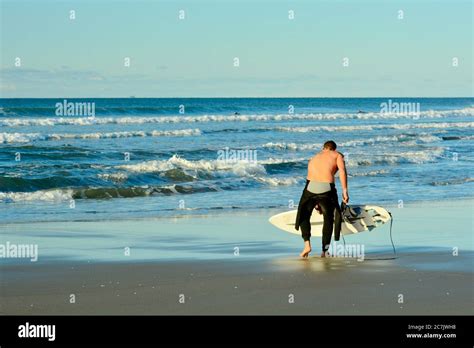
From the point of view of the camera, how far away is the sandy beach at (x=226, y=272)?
9.10 m

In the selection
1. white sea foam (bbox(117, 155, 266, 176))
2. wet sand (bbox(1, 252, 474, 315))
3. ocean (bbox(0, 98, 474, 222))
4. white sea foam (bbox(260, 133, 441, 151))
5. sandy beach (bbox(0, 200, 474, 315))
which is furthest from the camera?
white sea foam (bbox(260, 133, 441, 151))

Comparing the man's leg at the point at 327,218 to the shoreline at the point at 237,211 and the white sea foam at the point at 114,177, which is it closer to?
the shoreline at the point at 237,211

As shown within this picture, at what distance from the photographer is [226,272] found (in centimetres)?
1089

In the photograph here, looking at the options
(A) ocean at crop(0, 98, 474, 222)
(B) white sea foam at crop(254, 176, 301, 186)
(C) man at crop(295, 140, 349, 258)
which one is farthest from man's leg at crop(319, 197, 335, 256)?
(B) white sea foam at crop(254, 176, 301, 186)

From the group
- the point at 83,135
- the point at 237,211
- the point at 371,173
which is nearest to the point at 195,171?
the point at 371,173

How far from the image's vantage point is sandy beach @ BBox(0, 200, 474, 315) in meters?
9.10

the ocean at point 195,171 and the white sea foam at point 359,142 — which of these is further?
the white sea foam at point 359,142

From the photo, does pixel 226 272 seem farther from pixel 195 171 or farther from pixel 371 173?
pixel 371 173

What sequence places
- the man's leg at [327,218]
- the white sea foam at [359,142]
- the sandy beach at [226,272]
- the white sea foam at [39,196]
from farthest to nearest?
the white sea foam at [359,142] < the white sea foam at [39,196] < the man's leg at [327,218] < the sandy beach at [226,272]

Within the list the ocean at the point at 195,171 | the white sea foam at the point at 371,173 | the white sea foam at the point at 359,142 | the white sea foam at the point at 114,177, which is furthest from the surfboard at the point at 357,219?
the white sea foam at the point at 359,142

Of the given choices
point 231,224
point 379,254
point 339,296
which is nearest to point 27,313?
point 339,296

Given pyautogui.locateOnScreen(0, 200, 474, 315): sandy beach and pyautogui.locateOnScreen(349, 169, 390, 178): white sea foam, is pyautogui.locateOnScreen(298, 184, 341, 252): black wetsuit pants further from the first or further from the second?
pyautogui.locateOnScreen(349, 169, 390, 178): white sea foam

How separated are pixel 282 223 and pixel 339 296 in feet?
14.0

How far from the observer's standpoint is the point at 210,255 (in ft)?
40.2
